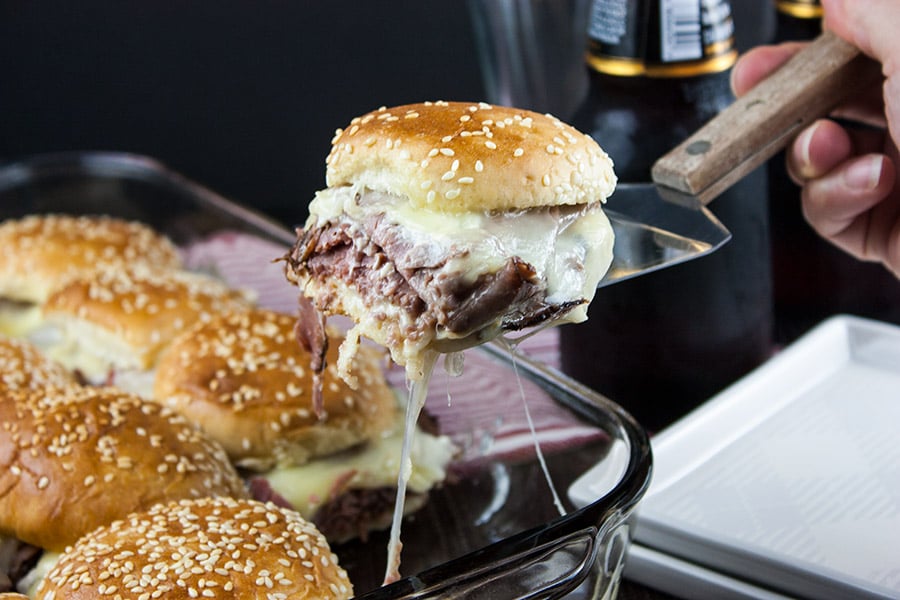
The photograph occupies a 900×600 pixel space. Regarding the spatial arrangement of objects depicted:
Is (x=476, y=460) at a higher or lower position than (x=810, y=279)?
higher

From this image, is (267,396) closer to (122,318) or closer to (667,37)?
(122,318)

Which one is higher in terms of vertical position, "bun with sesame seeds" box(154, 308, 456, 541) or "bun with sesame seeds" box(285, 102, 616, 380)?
"bun with sesame seeds" box(285, 102, 616, 380)

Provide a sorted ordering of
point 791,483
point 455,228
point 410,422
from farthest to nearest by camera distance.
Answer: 1. point 791,483
2. point 410,422
3. point 455,228

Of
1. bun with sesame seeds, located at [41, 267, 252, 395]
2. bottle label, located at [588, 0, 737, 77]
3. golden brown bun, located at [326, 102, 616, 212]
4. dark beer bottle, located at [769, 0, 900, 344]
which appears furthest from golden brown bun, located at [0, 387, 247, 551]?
dark beer bottle, located at [769, 0, 900, 344]

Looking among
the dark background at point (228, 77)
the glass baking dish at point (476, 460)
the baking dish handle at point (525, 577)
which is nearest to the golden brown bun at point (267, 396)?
the glass baking dish at point (476, 460)

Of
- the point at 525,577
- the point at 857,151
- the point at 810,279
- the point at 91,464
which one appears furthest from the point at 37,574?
the point at 810,279

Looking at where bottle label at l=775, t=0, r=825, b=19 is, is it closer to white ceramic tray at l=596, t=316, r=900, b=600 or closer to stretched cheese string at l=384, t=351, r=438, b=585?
white ceramic tray at l=596, t=316, r=900, b=600
